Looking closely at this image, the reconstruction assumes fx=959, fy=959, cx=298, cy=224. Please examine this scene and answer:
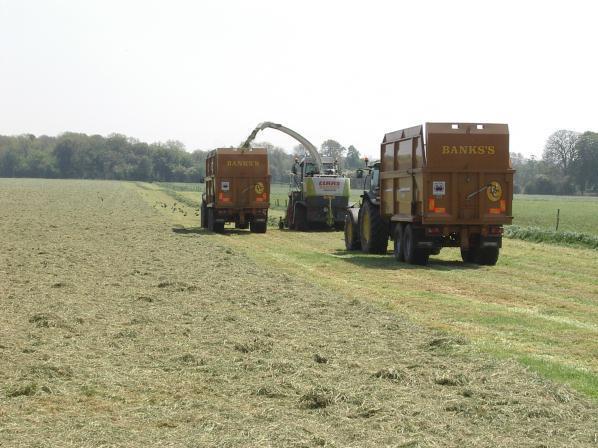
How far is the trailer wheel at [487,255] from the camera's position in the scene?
2038 cm

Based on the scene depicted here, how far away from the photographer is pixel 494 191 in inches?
793

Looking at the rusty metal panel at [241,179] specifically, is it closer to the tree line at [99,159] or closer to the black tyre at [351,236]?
the black tyre at [351,236]

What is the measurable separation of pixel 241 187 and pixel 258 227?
4.86 ft

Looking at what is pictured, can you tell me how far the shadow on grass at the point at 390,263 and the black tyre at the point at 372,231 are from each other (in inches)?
9.9

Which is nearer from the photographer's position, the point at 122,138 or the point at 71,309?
the point at 71,309

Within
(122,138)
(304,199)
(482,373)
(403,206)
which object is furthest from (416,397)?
(122,138)

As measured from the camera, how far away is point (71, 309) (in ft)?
41.6

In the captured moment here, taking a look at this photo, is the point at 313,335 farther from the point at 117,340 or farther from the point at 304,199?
the point at 304,199

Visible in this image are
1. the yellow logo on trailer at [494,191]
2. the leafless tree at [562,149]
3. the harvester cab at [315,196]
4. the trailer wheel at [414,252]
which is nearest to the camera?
the yellow logo on trailer at [494,191]

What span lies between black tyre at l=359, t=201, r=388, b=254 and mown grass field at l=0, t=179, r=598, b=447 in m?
3.87

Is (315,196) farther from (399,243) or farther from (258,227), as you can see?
(399,243)

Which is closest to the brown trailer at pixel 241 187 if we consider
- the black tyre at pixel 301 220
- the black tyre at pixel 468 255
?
the black tyre at pixel 301 220

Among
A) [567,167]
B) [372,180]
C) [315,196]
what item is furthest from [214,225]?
[567,167]

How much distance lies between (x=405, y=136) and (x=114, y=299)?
360 inches
